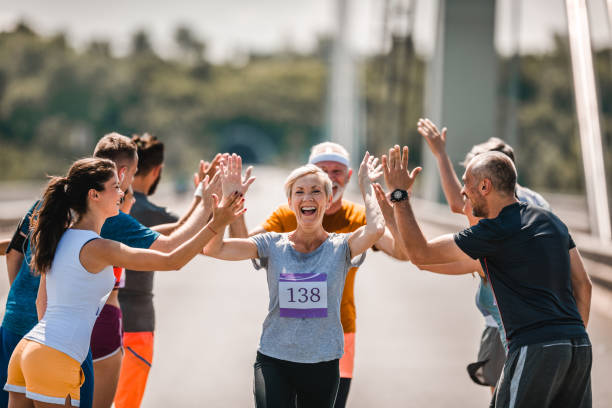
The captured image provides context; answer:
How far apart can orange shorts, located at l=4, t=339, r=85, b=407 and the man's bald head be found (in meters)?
1.99

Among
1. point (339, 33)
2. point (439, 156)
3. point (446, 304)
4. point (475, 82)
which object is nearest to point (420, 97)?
point (339, 33)

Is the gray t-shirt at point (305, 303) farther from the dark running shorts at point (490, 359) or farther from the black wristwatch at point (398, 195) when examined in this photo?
the dark running shorts at point (490, 359)

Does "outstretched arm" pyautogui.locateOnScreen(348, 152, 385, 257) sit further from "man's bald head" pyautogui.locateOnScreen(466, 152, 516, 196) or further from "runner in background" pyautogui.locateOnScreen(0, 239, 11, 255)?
"runner in background" pyautogui.locateOnScreen(0, 239, 11, 255)

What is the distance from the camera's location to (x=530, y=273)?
3422 millimetres

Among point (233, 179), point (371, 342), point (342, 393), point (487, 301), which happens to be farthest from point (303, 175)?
point (371, 342)

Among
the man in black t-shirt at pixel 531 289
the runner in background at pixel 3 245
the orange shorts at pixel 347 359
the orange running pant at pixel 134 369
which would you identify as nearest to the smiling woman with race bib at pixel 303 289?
the orange shorts at pixel 347 359

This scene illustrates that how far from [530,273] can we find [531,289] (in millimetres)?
68

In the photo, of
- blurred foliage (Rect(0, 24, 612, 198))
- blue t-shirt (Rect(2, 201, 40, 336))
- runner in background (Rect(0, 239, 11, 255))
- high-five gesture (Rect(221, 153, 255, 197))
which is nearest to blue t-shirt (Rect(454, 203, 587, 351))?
high-five gesture (Rect(221, 153, 255, 197))

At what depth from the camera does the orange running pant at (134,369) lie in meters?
4.58

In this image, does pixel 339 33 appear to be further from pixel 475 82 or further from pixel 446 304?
pixel 446 304

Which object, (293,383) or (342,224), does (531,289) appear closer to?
(293,383)

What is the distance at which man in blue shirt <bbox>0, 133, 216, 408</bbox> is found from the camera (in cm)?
381

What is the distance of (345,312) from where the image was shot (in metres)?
4.52

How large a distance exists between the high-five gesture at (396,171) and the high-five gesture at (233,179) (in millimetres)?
707
